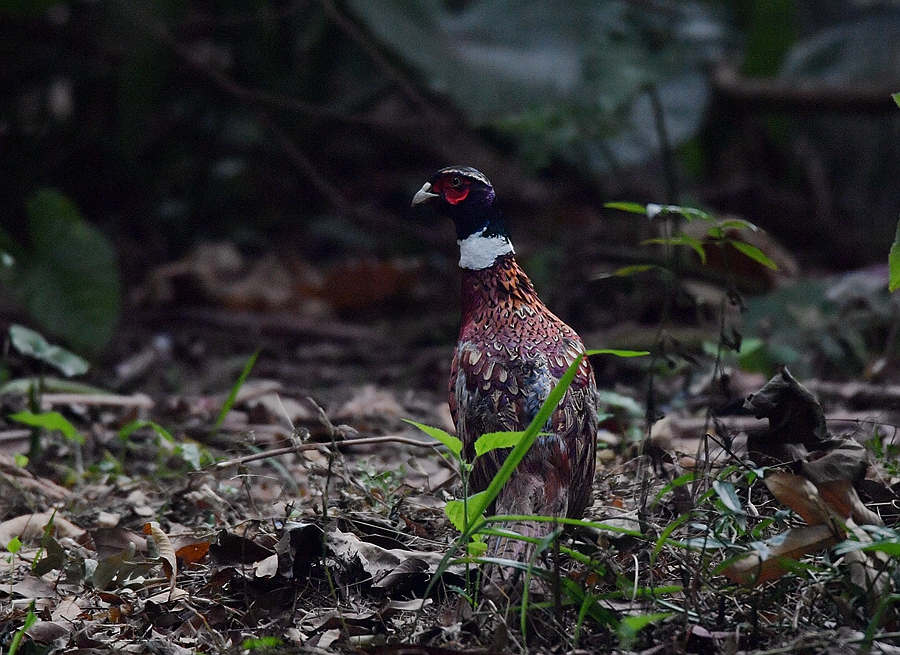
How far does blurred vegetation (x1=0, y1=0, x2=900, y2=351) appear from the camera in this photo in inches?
255

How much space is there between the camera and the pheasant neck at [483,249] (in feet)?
9.22

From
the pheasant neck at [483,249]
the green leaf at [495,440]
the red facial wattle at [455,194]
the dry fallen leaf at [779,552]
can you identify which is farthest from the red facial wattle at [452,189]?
the dry fallen leaf at [779,552]

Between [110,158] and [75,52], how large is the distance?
80 cm

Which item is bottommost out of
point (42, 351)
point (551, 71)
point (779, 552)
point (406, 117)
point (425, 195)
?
point (42, 351)

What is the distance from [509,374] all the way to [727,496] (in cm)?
66

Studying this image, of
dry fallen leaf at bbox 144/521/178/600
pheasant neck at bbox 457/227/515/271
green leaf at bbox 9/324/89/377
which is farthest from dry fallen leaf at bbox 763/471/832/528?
green leaf at bbox 9/324/89/377

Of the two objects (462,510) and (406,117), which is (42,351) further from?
(406,117)

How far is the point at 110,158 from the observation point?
24.3 feet

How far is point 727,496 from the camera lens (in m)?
2.05

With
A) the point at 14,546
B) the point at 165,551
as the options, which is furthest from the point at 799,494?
the point at 14,546

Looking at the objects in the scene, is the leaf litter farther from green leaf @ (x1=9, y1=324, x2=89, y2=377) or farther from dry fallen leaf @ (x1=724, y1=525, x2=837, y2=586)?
green leaf @ (x1=9, y1=324, x2=89, y2=377)

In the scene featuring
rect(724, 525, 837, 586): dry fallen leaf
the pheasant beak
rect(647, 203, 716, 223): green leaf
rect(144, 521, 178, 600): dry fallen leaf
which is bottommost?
rect(144, 521, 178, 600): dry fallen leaf

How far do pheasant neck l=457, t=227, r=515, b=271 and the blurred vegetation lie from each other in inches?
115

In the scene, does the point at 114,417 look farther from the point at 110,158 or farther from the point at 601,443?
the point at 110,158
